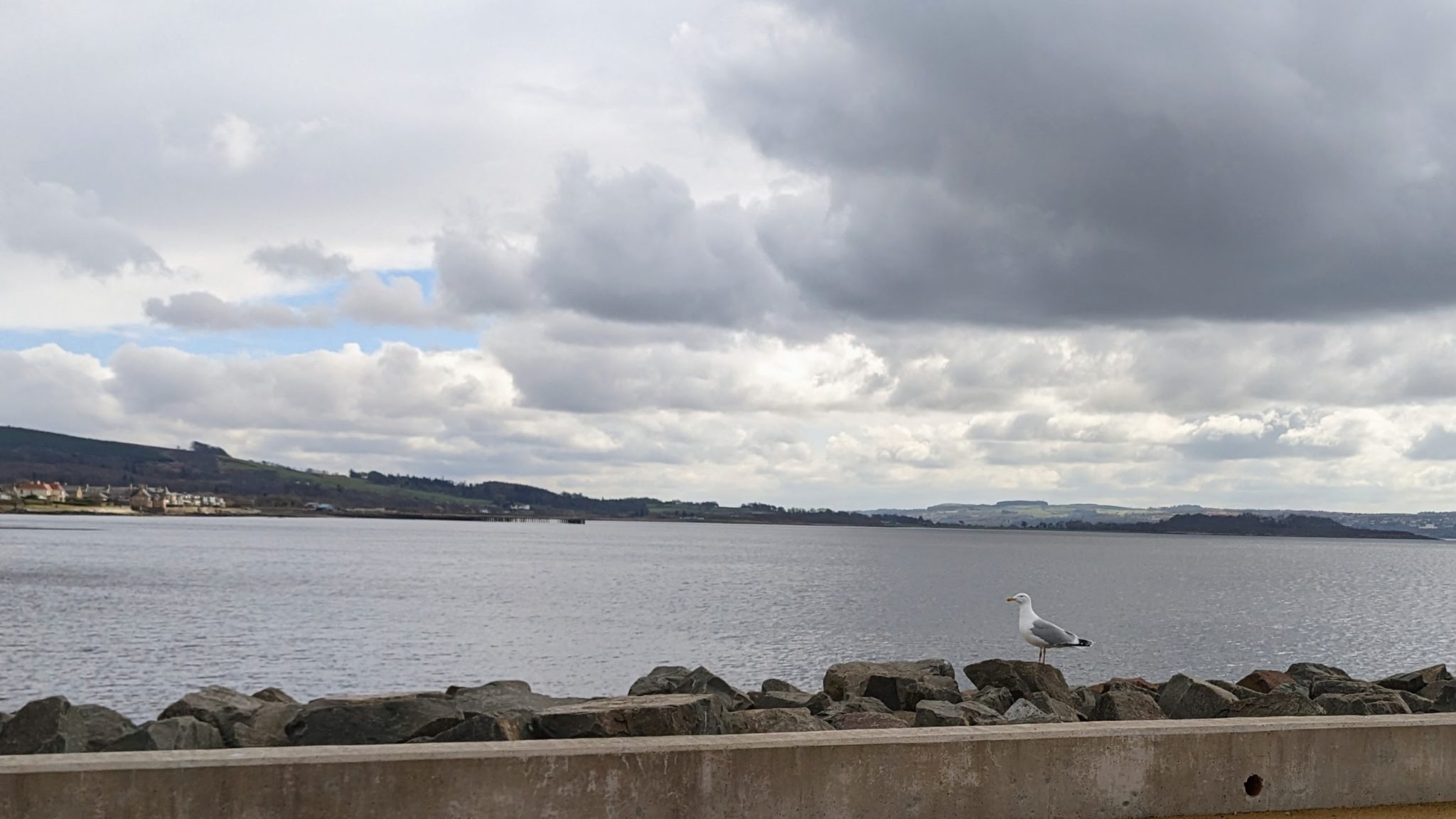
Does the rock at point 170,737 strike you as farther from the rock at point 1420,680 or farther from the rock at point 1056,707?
the rock at point 1420,680

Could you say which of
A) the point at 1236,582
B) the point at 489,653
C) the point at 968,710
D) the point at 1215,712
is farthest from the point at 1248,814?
the point at 1236,582

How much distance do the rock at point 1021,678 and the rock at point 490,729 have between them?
8858mm

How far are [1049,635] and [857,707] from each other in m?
11.0

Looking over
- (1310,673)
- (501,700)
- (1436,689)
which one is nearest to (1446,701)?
(1436,689)

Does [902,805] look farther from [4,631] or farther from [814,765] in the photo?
[4,631]

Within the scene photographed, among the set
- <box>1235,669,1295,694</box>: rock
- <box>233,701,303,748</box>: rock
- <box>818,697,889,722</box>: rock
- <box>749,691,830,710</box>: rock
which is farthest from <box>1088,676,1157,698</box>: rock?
<box>233,701,303,748</box>: rock

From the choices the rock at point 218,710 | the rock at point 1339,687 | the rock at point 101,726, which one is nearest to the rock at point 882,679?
the rock at point 1339,687

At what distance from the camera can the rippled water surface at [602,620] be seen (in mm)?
36469

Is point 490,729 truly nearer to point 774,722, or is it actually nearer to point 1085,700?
point 774,722

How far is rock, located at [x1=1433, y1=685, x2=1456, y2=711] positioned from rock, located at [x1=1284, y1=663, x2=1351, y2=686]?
470 centimetres

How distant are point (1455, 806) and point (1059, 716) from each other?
259 inches

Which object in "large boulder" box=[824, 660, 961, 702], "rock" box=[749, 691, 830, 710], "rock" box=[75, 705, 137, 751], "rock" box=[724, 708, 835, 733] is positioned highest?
"rock" box=[724, 708, 835, 733]

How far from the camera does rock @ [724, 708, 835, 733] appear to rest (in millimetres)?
11828

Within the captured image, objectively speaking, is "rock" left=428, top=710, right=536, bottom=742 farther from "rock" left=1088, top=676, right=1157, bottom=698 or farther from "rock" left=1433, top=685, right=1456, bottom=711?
"rock" left=1433, top=685, right=1456, bottom=711
